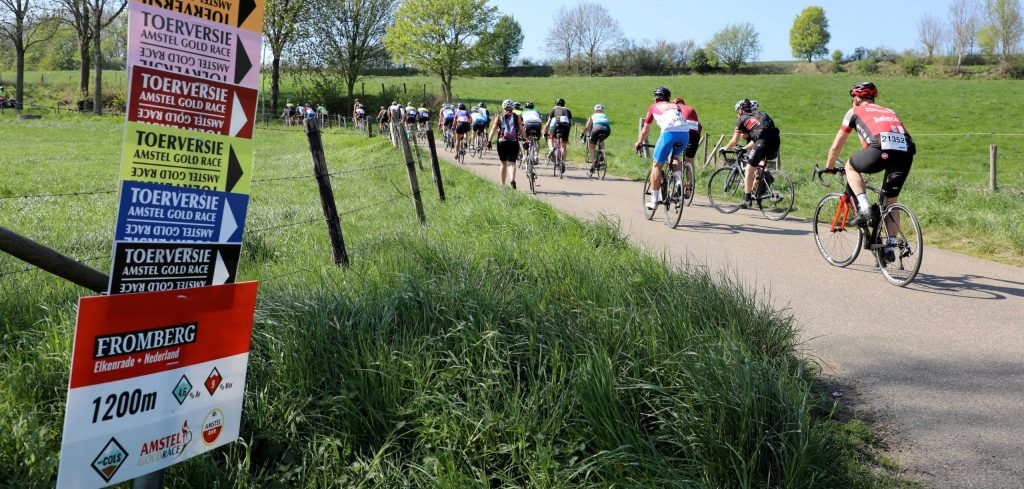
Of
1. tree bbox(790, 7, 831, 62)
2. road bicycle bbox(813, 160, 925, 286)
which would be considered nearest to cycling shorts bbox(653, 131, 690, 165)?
road bicycle bbox(813, 160, 925, 286)

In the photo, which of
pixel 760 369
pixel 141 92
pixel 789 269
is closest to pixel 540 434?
pixel 760 369

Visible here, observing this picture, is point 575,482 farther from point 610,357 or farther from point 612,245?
point 612,245

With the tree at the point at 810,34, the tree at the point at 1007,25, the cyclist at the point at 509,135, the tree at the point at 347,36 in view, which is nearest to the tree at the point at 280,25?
the tree at the point at 347,36

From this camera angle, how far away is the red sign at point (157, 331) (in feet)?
7.08

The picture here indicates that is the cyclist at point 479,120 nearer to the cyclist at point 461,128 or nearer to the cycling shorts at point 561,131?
the cyclist at point 461,128

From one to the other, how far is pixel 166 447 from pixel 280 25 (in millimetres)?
54990

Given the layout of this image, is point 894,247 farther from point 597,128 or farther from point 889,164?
point 597,128

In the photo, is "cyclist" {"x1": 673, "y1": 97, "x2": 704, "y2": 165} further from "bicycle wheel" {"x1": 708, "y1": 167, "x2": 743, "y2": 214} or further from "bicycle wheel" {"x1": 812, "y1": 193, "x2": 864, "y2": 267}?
"bicycle wheel" {"x1": 812, "y1": 193, "x2": 864, "y2": 267}

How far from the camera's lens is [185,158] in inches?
91.3

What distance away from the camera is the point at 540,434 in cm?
298

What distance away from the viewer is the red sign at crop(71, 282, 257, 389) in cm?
216

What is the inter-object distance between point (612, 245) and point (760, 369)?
3.61 m

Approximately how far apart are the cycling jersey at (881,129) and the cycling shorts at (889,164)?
5 centimetres

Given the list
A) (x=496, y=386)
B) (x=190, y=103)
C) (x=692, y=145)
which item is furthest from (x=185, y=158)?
(x=692, y=145)
